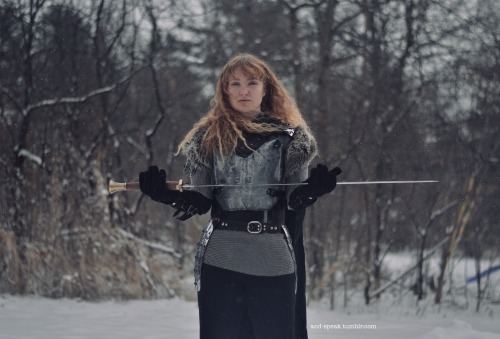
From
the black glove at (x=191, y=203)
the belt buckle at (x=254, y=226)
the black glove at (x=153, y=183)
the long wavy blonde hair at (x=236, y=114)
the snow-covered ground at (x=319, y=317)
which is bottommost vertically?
the snow-covered ground at (x=319, y=317)

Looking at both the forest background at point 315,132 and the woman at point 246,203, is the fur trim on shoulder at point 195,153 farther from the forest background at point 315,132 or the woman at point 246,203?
the forest background at point 315,132

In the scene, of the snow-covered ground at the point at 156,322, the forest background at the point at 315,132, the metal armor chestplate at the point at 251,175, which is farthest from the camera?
the forest background at the point at 315,132

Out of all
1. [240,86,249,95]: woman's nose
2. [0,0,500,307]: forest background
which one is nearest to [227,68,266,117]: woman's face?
[240,86,249,95]: woman's nose

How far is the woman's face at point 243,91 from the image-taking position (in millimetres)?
2609

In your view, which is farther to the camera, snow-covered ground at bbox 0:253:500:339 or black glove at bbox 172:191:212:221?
snow-covered ground at bbox 0:253:500:339

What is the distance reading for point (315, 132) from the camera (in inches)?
278

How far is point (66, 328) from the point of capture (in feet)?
15.0

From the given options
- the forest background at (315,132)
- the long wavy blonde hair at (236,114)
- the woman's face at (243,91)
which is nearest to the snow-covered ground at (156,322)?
the forest background at (315,132)

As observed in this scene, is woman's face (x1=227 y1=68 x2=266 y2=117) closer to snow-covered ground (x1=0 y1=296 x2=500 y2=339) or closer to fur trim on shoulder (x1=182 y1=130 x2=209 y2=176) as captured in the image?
fur trim on shoulder (x1=182 y1=130 x2=209 y2=176)

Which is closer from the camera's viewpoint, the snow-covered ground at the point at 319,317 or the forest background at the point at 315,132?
the snow-covered ground at the point at 319,317

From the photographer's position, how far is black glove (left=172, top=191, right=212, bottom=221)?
97.5 inches

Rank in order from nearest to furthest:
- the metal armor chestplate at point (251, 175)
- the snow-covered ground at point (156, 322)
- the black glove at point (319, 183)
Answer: the black glove at point (319, 183) < the metal armor chestplate at point (251, 175) < the snow-covered ground at point (156, 322)

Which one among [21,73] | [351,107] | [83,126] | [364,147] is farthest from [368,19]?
[21,73]

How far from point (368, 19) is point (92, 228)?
3710mm
